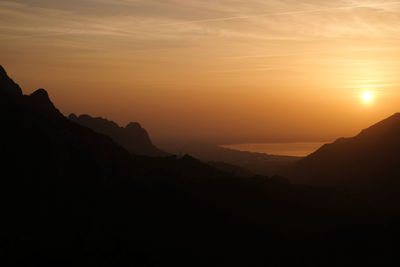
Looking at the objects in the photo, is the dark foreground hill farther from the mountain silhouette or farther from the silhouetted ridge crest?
the mountain silhouette

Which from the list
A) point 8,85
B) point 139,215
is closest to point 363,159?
point 139,215

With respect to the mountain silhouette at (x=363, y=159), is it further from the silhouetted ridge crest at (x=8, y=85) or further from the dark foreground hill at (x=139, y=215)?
the silhouetted ridge crest at (x=8, y=85)

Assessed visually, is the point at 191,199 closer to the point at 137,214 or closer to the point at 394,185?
the point at 137,214

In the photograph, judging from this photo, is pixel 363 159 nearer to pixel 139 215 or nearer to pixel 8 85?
pixel 139 215

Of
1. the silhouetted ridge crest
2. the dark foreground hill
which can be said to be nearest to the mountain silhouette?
the dark foreground hill

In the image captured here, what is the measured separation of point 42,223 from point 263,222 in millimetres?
39328

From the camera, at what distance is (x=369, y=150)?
172 meters

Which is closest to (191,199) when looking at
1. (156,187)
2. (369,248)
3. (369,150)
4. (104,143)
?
(156,187)

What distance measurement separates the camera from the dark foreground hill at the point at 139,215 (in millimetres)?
78625

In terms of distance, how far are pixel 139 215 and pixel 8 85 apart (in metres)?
53.1

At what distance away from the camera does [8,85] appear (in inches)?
4685

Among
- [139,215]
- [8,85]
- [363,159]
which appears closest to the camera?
[139,215]

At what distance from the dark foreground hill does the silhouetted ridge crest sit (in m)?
4.91

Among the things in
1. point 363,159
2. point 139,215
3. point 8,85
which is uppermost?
point 8,85
